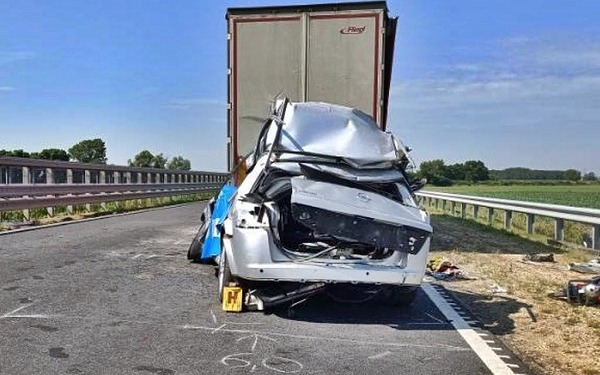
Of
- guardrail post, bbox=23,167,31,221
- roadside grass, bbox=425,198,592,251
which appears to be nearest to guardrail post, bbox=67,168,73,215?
guardrail post, bbox=23,167,31,221

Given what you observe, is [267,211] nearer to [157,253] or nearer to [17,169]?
[157,253]

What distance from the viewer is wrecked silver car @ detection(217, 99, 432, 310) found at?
5.45 m

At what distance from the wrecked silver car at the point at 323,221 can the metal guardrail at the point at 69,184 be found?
16.1 ft

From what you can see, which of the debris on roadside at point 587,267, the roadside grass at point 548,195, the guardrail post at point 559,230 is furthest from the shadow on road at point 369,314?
the roadside grass at point 548,195

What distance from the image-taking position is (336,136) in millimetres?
6453

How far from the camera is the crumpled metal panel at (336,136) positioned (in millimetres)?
6176

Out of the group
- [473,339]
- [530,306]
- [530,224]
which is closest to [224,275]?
[473,339]

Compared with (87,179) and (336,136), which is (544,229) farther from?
(87,179)

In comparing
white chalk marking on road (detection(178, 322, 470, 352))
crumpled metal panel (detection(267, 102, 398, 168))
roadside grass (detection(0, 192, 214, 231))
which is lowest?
white chalk marking on road (detection(178, 322, 470, 352))

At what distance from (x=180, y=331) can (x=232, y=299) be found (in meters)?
0.88

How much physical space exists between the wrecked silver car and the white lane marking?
45 centimetres

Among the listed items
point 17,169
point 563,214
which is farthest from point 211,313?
point 17,169

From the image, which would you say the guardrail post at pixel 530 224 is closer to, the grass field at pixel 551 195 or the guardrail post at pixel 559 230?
the guardrail post at pixel 559 230

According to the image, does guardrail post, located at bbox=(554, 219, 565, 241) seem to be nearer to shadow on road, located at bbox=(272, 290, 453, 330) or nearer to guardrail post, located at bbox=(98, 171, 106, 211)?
shadow on road, located at bbox=(272, 290, 453, 330)
